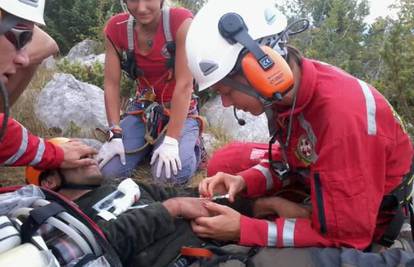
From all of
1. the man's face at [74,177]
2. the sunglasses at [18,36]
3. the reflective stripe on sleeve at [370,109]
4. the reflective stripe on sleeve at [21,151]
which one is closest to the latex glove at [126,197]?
the man's face at [74,177]

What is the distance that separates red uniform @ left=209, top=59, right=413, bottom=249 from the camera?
2.43 meters

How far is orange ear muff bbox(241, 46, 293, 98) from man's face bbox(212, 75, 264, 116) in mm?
144

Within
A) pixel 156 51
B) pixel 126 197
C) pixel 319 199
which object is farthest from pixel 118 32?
pixel 319 199

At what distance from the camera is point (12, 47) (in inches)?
94.7

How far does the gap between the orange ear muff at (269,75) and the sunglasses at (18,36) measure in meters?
1.10

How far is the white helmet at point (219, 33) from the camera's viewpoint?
2453mm

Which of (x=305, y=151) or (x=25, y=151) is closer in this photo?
(x=305, y=151)

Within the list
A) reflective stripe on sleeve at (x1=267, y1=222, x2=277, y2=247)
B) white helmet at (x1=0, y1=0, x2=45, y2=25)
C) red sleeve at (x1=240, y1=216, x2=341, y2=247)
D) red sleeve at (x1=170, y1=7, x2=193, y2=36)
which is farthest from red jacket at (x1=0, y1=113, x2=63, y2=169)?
red sleeve at (x1=170, y1=7, x2=193, y2=36)

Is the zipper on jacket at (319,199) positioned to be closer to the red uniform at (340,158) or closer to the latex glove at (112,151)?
the red uniform at (340,158)

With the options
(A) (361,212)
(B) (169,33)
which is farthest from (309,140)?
(B) (169,33)

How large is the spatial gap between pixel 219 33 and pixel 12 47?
102cm

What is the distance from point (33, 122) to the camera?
5504 millimetres

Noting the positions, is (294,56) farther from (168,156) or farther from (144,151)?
(144,151)

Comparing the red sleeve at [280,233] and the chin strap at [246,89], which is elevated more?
the chin strap at [246,89]
